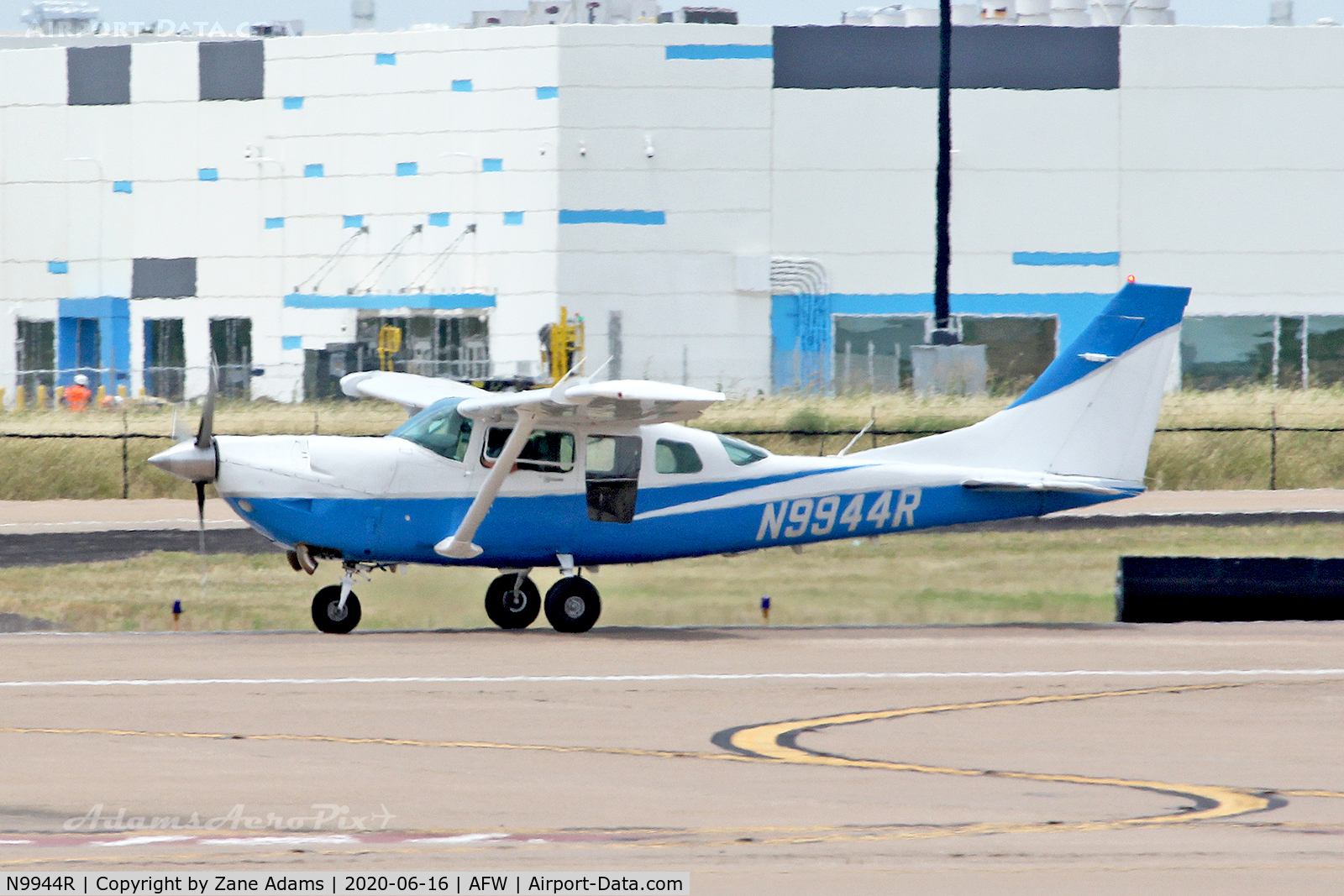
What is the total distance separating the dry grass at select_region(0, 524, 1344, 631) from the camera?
18.6m

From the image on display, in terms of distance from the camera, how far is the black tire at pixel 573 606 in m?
16.8

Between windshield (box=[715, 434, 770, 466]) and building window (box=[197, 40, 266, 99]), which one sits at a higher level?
building window (box=[197, 40, 266, 99])

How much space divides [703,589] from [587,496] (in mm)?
3343

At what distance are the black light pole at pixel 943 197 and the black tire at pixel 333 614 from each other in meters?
22.4

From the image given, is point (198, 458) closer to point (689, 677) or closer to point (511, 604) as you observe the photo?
point (511, 604)

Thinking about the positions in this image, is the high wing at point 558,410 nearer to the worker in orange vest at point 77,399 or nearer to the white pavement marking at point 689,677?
the white pavement marking at point 689,677

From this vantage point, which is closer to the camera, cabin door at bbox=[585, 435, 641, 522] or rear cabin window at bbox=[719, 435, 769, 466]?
cabin door at bbox=[585, 435, 641, 522]

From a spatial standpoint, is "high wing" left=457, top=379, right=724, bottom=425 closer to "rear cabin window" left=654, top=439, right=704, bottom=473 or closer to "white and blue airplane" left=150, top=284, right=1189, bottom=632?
"white and blue airplane" left=150, top=284, right=1189, bottom=632

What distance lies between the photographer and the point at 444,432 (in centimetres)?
1667

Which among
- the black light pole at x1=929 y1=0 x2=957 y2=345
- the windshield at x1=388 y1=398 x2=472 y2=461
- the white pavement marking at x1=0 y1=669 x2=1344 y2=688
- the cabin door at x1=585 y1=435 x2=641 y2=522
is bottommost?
the white pavement marking at x1=0 y1=669 x2=1344 y2=688

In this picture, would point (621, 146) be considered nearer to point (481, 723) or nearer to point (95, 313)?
point (95, 313)

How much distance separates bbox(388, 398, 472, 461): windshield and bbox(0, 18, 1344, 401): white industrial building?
38.8 meters

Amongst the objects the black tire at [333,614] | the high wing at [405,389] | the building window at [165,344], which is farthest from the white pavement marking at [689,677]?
the building window at [165,344]
